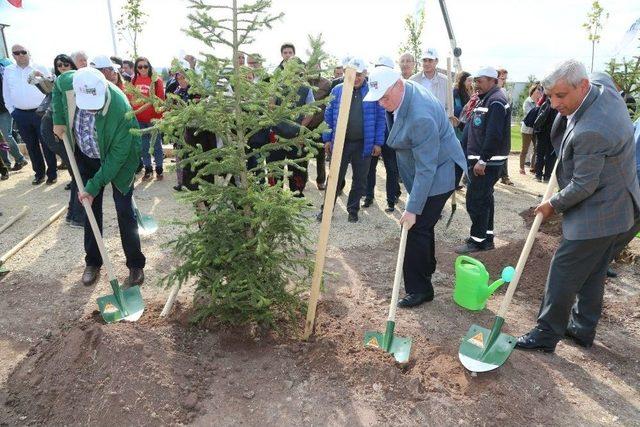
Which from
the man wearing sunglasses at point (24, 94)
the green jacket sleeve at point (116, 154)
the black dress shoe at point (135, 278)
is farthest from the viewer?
the man wearing sunglasses at point (24, 94)

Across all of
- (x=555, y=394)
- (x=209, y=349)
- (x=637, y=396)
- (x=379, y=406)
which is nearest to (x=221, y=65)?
(x=209, y=349)

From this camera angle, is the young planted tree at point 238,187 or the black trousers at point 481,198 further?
the black trousers at point 481,198

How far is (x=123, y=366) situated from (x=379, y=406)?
5.61 feet

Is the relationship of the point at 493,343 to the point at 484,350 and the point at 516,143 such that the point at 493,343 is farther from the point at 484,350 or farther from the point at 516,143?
the point at 516,143

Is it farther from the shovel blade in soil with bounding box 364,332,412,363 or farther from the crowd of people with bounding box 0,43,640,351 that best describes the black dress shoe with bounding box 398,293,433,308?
the shovel blade in soil with bounding box 364,332,412,363

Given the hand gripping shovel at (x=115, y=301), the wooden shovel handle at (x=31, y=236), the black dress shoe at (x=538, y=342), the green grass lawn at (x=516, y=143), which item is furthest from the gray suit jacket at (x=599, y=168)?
the green grass lawn at (x=516, y=143)

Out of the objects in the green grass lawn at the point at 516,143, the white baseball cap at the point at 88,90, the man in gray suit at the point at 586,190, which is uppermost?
the white baseball cap at the point at 88,90

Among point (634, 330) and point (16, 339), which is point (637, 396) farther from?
point (16, 339)

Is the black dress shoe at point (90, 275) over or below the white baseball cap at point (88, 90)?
below

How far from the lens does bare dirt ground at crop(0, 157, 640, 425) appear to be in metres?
2.81

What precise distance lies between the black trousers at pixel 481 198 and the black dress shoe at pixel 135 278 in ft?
12.6

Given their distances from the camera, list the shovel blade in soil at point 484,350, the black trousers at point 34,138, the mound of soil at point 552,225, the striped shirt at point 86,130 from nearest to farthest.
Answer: the shovel blade in soil at point 484,350 → the striped shirt at point 86,130 → the mound of soil at point 552,225 → the black trousers at point 34,138

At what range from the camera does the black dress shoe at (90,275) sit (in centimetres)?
465

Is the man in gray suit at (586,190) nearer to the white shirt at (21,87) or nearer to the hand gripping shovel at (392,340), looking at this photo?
the hand gripping shovel at (392,340)
